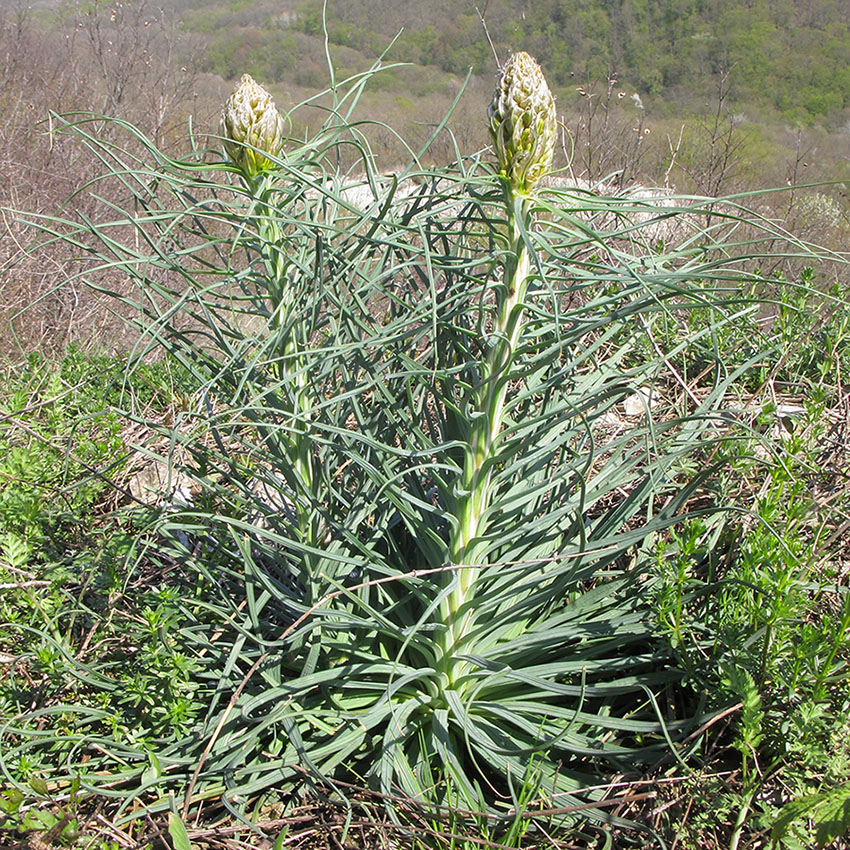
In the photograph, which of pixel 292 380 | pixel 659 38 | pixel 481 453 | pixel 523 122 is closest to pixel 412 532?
pixel 481 453

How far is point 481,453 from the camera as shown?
1.51 metres

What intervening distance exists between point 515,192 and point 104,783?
1.41m

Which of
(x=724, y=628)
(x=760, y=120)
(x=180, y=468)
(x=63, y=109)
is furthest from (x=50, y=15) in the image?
(x=760, y=120)

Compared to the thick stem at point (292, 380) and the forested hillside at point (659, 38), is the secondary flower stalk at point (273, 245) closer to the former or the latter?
the thick stem at point (292, 380)

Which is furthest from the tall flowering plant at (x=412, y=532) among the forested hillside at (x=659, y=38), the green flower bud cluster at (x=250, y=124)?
the forested hillside at (x=659, y=38)

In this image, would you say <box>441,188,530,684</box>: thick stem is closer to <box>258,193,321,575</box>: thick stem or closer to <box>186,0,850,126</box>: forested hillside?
<box>258,193,321,575</box>: thick stem

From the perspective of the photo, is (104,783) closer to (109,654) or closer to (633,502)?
(109,654)

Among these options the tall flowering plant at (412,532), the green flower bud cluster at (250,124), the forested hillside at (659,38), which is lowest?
the tall flowering plant at (412,532)

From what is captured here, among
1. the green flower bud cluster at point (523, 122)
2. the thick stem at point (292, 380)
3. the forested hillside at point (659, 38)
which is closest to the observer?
the green flower bud cluster at point (523, 122)

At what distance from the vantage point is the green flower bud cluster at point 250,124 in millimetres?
1350

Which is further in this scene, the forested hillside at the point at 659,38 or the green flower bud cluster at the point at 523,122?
the forested hillside at the point at 659,38

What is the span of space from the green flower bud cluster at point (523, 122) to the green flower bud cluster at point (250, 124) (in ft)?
1.42

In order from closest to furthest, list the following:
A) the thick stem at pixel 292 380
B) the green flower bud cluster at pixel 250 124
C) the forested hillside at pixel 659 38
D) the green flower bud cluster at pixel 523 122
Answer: the green flower bud cluster at pixel 523 122 → the green flower bud cluster at pixel 250 124 → the thick stem at pixel 292 380 → the forested hillside at pixel 659 38

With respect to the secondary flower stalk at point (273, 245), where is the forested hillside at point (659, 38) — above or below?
above
